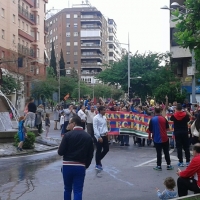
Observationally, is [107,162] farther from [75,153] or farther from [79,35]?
[79,35]

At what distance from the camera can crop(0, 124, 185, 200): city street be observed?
9.45 m

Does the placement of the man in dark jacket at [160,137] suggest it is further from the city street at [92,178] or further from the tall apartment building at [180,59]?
the tall apartment building at [180,59]

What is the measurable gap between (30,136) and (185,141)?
7.07m

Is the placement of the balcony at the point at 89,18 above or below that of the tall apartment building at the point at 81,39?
above

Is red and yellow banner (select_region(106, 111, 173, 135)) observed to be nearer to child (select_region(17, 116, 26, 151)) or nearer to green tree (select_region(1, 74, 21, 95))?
child (select_region(17, 116, 26, 151))

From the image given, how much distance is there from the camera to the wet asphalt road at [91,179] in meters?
9.43

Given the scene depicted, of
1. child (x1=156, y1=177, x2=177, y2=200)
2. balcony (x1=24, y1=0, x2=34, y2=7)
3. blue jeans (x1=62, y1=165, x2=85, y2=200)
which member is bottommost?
child (x1=156, y1=177, x2=177, y2=200)

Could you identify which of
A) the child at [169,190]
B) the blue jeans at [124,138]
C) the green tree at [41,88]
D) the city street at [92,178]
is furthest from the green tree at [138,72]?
the child at [169,190]

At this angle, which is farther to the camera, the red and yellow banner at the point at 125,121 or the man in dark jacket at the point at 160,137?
the red and yellow banner at the point at 125,121

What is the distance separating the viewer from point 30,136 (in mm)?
17812

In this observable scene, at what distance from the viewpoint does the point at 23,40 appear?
66.7 meters

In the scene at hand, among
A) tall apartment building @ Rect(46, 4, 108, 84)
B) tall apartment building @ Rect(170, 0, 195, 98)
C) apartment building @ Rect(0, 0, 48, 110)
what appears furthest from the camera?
tall apartment building @ Rect(46, 4, 108, 84)

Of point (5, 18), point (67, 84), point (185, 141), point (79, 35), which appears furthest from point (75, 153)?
point (79, 35)

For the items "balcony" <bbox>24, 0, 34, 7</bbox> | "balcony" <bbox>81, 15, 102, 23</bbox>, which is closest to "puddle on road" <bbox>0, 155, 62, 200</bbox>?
"balcony" <bbox>24, 0, 34, 7</bbox>
